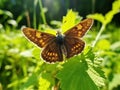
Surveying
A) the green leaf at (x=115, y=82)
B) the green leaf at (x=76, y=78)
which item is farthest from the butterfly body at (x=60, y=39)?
the green leaf at (x=115, y=82)

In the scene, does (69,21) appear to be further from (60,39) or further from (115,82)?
(115,82)

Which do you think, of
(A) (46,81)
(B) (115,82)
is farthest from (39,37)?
(B) (115,82)

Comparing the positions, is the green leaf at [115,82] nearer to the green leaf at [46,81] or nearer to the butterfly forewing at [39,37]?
the green leaf at [46,81]

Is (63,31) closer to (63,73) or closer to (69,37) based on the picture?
(69,37)

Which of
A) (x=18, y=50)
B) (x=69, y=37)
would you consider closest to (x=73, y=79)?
(x=69, y=37)

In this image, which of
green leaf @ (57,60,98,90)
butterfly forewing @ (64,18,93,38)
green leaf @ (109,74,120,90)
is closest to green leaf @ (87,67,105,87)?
green leaf @ (57,60,98,90)

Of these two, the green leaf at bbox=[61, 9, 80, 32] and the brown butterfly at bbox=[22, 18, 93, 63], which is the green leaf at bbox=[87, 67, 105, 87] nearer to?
the brown butterfly at bbox=[22, 18, 93, 63]
